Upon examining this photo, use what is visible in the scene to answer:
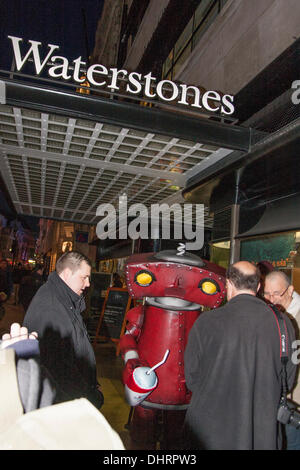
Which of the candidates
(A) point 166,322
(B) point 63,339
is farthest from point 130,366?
(B) point 63,339

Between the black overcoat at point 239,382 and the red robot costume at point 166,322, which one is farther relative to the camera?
the red robot costume at point 166,322

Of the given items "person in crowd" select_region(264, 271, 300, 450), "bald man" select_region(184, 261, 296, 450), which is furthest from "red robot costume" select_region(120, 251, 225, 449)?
"bald man" select_region(184, 261, 296, 450)

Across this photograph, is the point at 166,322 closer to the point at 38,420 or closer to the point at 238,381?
the point at 238,381

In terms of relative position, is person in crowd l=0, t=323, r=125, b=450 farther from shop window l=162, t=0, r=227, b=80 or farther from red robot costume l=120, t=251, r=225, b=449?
shop window l=162, t=0, r=227, b=80

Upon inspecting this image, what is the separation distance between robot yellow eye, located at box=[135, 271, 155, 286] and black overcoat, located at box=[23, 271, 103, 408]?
0.75m

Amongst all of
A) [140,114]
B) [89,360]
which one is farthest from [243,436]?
[140,114]

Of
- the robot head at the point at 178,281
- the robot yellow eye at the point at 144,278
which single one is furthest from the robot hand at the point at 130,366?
the robot yellow eye at the point at 144,278

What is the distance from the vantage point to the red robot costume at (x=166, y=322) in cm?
316

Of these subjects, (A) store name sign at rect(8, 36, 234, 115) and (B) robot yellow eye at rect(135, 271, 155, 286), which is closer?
(B) robot yellow eye at rect(135, 271, 155, 286)

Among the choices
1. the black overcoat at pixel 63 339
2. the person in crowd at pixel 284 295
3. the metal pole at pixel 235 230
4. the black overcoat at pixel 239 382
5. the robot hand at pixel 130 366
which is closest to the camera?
the black overcoat at pixel 239 382

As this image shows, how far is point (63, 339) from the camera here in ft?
8.08

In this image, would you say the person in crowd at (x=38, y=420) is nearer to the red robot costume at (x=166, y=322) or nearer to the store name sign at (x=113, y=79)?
the red robot costume at (x=166, y=322)

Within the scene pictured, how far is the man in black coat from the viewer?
7.76 feet
